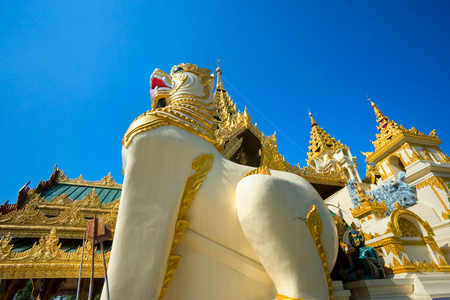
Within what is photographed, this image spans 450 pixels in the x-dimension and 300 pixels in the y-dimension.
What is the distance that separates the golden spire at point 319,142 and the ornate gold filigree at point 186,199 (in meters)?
12.8

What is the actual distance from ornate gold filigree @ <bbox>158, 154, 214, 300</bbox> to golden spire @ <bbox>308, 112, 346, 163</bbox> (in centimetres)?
1283

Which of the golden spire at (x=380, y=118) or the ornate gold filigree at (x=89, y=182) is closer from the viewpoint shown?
the ornate gold filigree at (x=89, y=182)

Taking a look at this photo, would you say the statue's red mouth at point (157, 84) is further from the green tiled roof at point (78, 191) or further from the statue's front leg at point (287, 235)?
the green tiled roof at point (78, 191)

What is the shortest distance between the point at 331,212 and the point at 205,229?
346 centimetres

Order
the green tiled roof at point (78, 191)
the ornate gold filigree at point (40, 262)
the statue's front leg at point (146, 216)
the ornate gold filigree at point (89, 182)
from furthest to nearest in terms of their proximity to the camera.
Answer: the ornate gold filigree at point (89, 182)
the green tiled roof at point (78, 191)
the ornate gold filigree at point (40, 262)
the statue's front leg at point (146, 216)

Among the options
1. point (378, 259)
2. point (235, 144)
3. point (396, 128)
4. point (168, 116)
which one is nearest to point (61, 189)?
point (235, 144)

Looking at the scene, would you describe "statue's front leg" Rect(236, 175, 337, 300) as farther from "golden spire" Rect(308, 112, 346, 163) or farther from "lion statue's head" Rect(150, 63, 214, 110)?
"golden spire" Rect(308, 112, 346, 163)

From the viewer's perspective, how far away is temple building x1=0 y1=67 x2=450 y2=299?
3203mm

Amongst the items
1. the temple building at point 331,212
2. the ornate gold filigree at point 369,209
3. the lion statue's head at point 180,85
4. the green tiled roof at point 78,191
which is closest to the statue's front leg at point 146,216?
the lion statue's head at point 180,85

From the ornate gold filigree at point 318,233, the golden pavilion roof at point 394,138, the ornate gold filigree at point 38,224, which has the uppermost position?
the golden pavilion roof at point 394,138

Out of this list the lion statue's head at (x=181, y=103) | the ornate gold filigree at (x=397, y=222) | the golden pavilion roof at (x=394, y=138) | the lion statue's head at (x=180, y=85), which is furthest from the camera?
the golden pavilion roof at (x=394, y=138)

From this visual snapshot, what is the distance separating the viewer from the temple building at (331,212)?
3203 mm

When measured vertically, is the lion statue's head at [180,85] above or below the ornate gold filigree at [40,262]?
above

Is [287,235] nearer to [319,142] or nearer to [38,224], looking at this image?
[38,224]
